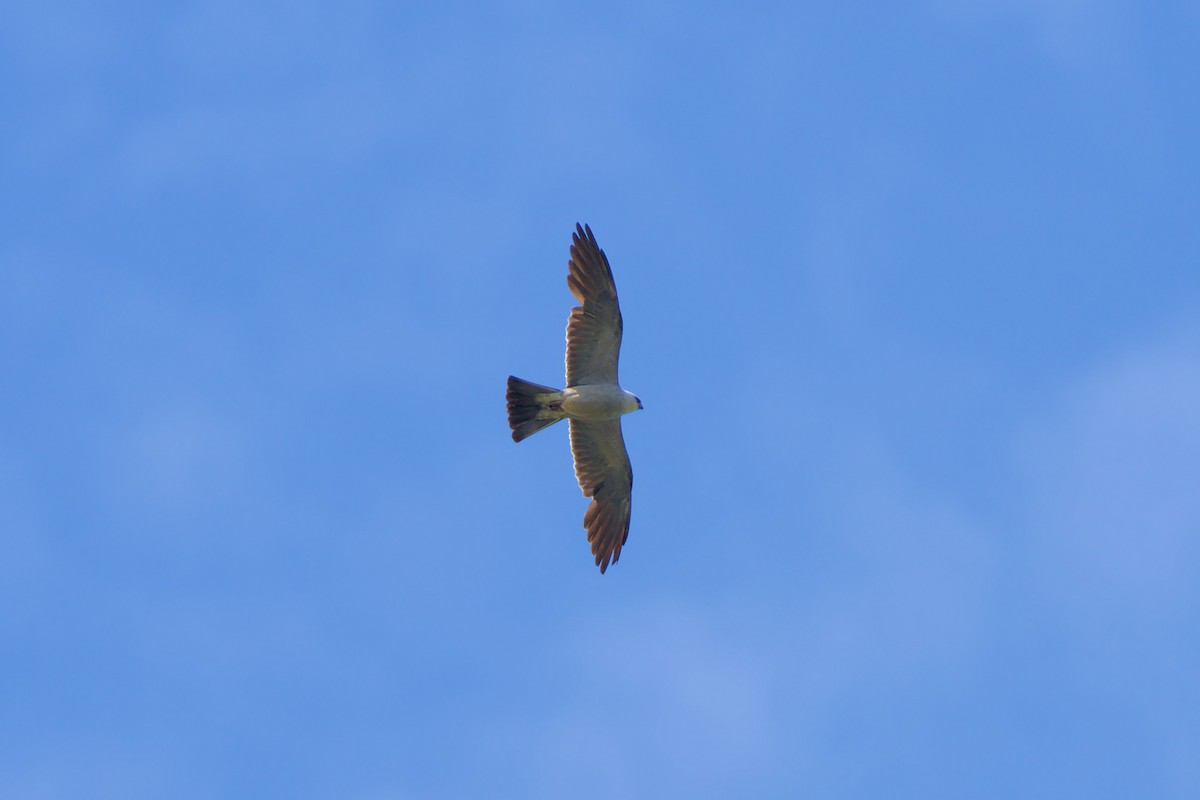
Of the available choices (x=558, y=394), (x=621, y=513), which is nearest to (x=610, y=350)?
(x=558, y=394)

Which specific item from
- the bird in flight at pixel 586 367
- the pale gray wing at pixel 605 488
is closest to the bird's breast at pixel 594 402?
the bird in flight at pixel 586 367

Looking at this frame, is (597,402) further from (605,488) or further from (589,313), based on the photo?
(605,488)

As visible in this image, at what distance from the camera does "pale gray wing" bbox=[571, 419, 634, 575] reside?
24.5 meters

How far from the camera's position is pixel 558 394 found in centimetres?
2322

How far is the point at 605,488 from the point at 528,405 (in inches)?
93.7

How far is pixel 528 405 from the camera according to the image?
23.2 metres

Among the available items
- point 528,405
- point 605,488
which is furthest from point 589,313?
point 605,488

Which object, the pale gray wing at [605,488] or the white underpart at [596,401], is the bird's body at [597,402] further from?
the pale gray wing at [605,488]

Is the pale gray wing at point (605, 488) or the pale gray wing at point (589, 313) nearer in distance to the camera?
the pale gray wing at point (589, 313)

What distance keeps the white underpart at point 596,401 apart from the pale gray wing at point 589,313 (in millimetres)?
380

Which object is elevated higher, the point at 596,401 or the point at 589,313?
the point at 589,313

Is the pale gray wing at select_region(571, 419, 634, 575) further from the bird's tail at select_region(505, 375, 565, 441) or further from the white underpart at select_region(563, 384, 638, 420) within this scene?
the bird's tail at select_region(505, 375, 565, 441)

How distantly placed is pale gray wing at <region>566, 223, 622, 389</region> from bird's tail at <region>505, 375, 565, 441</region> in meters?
0.50

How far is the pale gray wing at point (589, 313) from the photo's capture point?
23.2 meters
